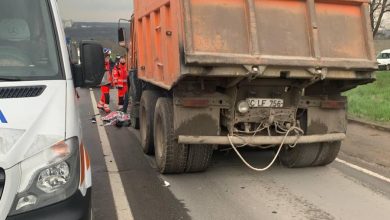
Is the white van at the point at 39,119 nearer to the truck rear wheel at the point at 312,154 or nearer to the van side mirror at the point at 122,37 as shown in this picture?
the truck rear wheel at the point at 312,154

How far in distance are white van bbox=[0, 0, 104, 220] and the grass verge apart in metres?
9.11

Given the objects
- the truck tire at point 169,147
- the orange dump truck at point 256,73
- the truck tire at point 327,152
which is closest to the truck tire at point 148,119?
the orange dump truck at point 256,73

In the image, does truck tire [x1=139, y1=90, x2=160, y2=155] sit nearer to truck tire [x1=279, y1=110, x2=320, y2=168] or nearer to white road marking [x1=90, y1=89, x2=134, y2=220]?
white road marking [x1=90, y1=89, x2=134, y2=220]

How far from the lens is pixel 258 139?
627 cm

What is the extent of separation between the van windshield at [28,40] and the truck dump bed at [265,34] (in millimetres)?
1708

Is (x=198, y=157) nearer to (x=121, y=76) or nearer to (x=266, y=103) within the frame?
(x=266, y=103)

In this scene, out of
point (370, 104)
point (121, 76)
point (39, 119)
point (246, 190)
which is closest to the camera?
point (39, 119)

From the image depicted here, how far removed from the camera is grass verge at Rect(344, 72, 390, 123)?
1189cm

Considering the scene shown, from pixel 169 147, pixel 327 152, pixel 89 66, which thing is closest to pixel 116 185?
pixel 169 147

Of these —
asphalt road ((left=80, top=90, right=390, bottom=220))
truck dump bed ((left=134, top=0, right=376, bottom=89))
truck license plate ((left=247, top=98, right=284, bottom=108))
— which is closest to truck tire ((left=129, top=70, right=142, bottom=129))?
asphalt road ((left=80, top=90, right=390, bottom=220))

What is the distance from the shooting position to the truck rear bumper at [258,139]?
6055 millimetres

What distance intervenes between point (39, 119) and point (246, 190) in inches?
135

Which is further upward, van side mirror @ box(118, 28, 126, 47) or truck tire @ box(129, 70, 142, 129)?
van side mirror @ box(118, 28, 126, 47)

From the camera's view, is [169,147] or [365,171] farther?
[365,171]
